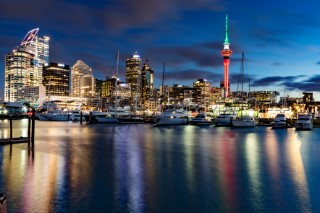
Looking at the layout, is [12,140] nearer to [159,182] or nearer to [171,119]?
A: [159,182]

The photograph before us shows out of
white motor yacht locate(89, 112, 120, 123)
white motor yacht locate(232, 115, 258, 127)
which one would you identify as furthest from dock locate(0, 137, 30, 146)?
white motor yacht locate(89, 112, 120, 123)

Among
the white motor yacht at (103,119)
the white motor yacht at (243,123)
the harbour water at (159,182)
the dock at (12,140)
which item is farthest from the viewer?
the white motor yacht at (103,119)

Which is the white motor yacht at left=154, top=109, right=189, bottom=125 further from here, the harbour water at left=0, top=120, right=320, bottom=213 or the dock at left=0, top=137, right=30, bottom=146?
the harbour water at left=0, top=120, right=320, bottom=213

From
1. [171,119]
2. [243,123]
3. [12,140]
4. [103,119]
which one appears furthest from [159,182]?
[103,119]

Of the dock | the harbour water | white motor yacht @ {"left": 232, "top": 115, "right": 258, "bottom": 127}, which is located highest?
white motor yacht @ {"left": 232, "top": 115, "right": 258, "bottom": 127}

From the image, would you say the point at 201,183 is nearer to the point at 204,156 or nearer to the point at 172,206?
the point at 172,206

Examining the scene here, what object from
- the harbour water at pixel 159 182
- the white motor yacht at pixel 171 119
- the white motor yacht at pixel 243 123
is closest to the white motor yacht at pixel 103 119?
the white motor yacht at pixel 171 119

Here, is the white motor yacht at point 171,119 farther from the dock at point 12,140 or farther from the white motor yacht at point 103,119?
the dock at point 12,140

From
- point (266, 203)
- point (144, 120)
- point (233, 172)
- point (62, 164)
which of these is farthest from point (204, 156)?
point (144, 120)

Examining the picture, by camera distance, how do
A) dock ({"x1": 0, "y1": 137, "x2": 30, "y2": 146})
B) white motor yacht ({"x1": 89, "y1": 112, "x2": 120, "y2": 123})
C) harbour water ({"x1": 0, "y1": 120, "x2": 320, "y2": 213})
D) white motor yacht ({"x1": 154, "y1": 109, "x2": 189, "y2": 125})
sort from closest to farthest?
harbour water ({"x1": 0, "y1": 120, "x2": 320, "y2": 213}) < dock ({"x1": 0, "y1": 137, "x2": 30, "y2": 146}) < white motor yacht ({"x1": 154, "y1": 109, "x2": 189, "y2": 125}) < white motor yacht ({"x1": 89, "y1": 112, "x2": 120, "y2": 123})

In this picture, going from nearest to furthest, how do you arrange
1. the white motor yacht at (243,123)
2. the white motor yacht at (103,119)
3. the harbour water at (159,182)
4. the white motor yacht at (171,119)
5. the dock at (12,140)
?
the harbour water at (159,182) → the dock at (12,140) → the white motor yacht at (243,123) → the white motor yacht at (171,119) → the white motor yacht at (103,119)

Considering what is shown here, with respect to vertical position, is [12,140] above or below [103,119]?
below

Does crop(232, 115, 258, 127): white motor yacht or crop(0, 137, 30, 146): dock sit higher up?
crop(232, 115, 258, 127): white motor yacht

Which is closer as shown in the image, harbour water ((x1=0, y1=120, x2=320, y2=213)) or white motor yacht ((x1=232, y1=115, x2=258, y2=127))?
harbour water ((x1=0, y1=120, x2=320, y2=213))
